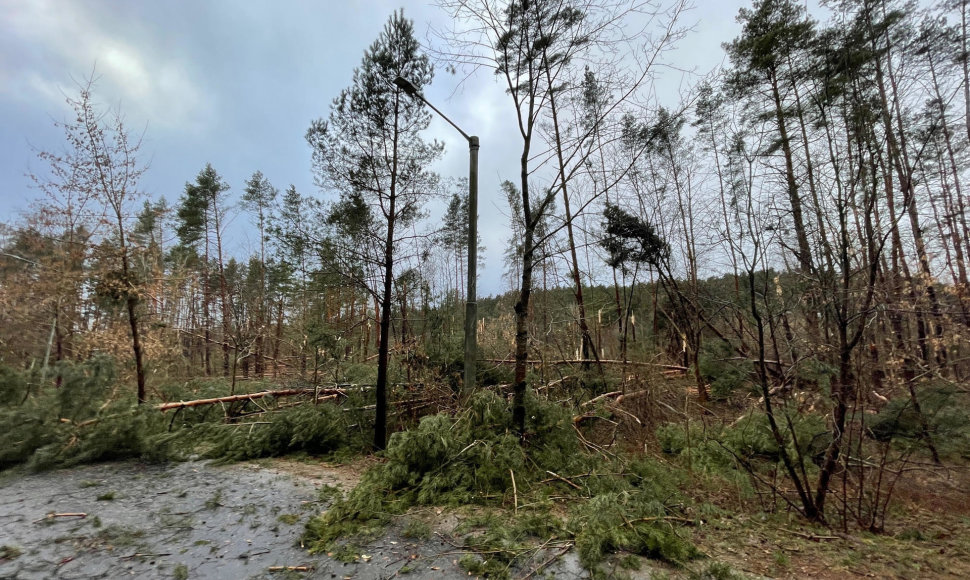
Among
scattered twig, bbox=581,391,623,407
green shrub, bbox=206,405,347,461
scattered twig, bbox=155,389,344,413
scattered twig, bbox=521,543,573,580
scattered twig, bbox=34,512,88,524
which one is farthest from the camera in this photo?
scattered twig, bbox=581,391,623,407

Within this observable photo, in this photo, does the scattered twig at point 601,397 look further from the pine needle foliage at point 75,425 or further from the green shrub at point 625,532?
the pine needle foliage at point 75,425

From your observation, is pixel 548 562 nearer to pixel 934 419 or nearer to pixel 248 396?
pixel 934 419

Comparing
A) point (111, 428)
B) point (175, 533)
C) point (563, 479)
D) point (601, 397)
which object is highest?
point (111, 428)

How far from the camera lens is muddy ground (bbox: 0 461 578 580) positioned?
8.10ft

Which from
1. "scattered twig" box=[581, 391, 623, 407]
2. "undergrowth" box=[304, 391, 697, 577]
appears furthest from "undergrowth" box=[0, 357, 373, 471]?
"scattered twig" box=[581, 391, 623, 407]

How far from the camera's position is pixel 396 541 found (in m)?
2.87

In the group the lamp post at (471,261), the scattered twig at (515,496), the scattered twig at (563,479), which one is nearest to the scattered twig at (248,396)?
the lamp post at (471,261)

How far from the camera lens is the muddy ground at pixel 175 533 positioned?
2.47 m

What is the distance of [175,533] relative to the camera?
2.98m

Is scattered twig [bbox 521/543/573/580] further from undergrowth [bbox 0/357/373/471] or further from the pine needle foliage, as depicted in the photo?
the pine needle foliage

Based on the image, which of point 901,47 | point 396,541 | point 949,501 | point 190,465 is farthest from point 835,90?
point 190,465

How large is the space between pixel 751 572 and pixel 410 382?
5569 mm

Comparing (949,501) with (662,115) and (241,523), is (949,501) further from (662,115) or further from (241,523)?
(241,523)

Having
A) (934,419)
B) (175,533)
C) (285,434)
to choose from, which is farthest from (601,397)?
(175,533)
